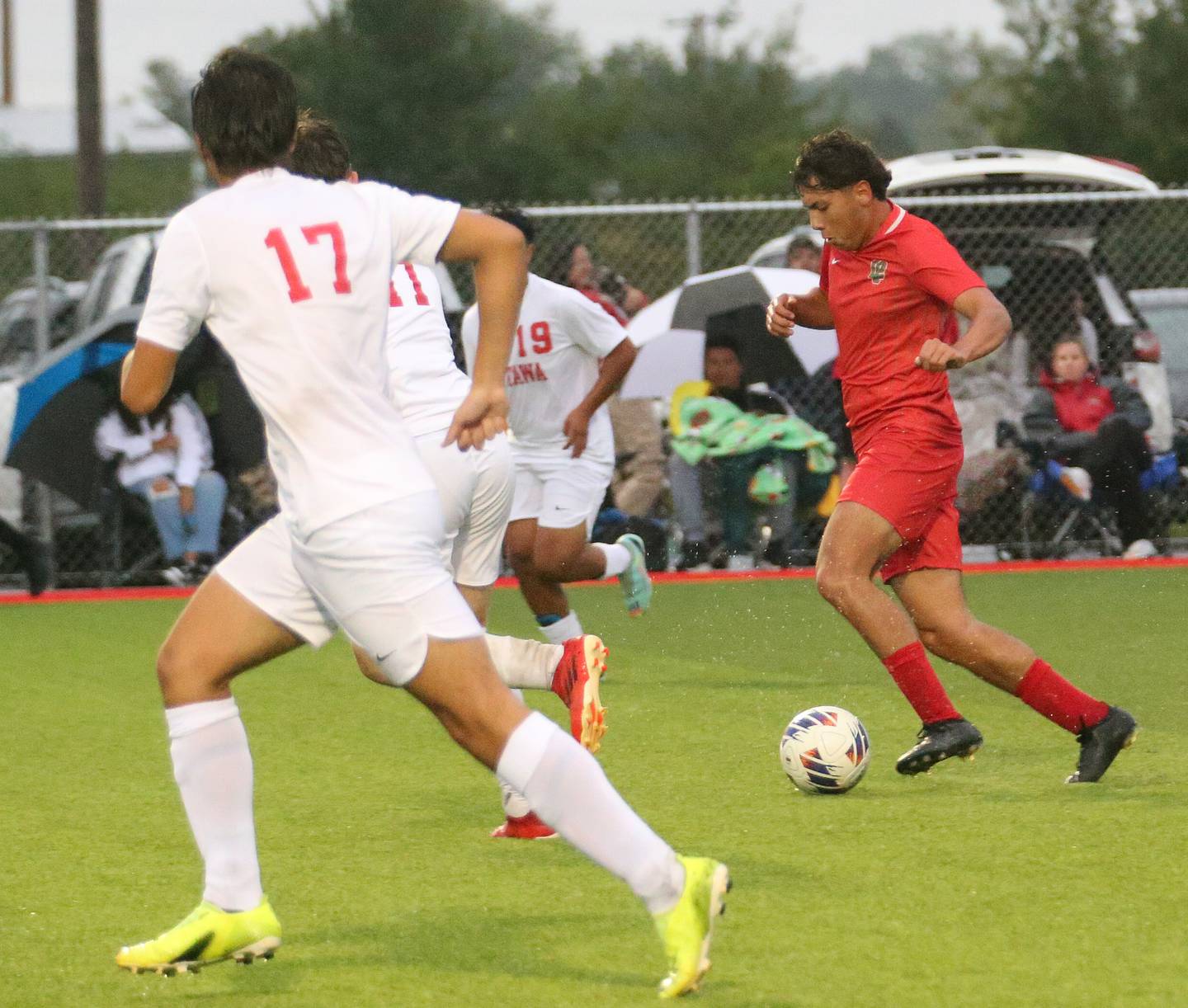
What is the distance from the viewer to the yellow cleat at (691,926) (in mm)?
3934

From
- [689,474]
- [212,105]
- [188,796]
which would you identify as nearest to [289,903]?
[188,796]

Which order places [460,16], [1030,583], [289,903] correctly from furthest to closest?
1. [460,16]
2. [1030,583]
3. [289,903]

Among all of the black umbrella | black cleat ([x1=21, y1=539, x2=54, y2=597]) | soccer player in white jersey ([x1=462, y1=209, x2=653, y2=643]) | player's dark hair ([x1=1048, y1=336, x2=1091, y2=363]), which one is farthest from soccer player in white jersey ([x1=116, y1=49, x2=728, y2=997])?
player's dark hair ([x1=1048, y1=336, x2=1091, y2=363])

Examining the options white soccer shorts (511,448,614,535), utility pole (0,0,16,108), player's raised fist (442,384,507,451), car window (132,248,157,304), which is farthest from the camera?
utility pole (0,0,16,108)

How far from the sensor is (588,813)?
3.95 meters

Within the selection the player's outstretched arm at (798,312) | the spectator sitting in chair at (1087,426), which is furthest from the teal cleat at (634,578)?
the spectator sitting in chair at (1087,426)

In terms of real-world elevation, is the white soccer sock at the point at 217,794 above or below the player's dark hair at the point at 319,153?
below

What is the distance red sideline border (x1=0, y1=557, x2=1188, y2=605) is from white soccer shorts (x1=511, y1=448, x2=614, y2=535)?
4543mm

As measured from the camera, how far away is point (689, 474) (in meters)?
13.4

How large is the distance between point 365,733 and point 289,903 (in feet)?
8.97

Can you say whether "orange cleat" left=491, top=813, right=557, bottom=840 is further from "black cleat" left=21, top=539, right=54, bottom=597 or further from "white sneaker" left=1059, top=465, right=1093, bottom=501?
"white sneaker" left=1059, top=465, right=1093, bottom=501

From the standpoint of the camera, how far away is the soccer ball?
6246 mm

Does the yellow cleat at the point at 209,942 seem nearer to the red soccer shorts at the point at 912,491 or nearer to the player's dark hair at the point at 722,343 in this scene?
the red soccer shorts at the point at 912,491

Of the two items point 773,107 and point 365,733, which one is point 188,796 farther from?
point 773,107
